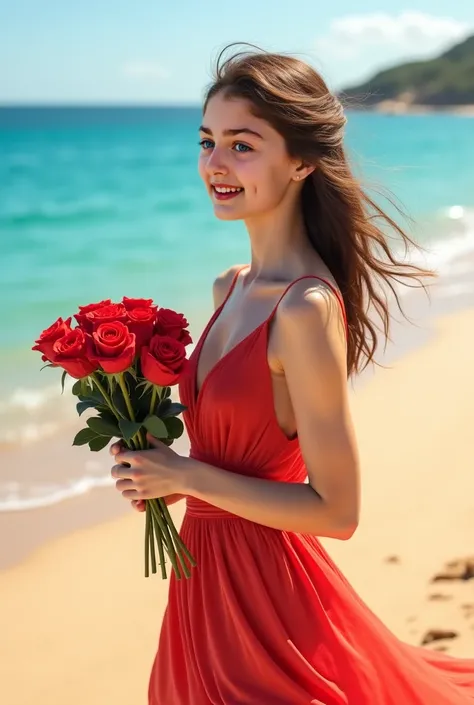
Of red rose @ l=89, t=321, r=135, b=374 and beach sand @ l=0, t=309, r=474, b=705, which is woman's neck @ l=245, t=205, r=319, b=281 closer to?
red rose @ l=89, t=321, r=135, b=374

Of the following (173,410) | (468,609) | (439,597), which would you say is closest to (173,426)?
(173,410)

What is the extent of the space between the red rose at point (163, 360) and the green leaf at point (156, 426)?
0.32 ft

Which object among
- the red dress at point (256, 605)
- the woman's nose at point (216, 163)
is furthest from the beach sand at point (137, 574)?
the woman's nose at point (216, 163)

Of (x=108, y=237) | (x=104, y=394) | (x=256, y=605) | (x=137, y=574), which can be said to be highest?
(x=108, y=237)

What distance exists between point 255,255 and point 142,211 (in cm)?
2444

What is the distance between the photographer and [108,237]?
2297 centimetres

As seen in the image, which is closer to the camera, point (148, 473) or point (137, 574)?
point (148, 473)

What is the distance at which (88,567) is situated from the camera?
6.05 m

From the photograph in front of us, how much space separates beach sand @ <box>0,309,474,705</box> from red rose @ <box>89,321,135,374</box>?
2.52 m

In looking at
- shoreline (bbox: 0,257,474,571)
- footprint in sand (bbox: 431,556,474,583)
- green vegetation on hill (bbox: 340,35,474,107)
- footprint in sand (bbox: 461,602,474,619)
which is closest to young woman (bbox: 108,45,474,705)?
footprint in sand (bbox: 461,602,474,619)

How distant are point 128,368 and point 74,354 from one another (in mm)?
155

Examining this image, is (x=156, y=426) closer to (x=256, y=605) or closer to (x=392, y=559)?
(x=256, y=605)

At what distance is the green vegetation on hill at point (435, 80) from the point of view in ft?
351

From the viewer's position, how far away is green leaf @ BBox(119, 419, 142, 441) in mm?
2760
